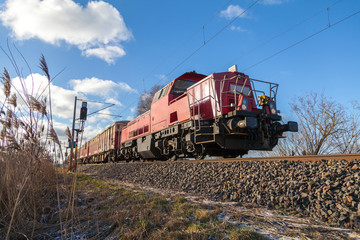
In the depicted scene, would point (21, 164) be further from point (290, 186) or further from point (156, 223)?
point (290, 186)

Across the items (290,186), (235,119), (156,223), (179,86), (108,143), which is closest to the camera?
(156,223)

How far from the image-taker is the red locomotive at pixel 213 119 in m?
7.05

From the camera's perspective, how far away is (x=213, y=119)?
759 centimetres

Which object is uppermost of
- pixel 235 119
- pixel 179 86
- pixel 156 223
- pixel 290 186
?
pixel 179 86

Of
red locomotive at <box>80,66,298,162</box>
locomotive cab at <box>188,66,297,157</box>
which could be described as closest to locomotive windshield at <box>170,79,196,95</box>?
red locomotive at <box>80,66,298,162</box>

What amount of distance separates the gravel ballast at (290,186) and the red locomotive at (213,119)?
1615mm

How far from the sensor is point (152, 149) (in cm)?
1077

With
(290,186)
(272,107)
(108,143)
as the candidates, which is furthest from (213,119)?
(108,143)

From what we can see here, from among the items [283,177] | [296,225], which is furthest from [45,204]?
[283,177]

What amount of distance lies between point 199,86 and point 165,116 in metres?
2.33

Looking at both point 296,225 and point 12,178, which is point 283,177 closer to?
point 296,225

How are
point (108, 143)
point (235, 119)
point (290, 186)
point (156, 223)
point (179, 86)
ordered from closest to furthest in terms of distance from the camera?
1. point (156, 223)
2. point (290, 186)
3. point (235, 119)
4. point (179, 86)
5. point (108, 143)

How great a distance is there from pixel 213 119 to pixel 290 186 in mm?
4201

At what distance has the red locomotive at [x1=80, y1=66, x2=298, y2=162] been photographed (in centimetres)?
705
